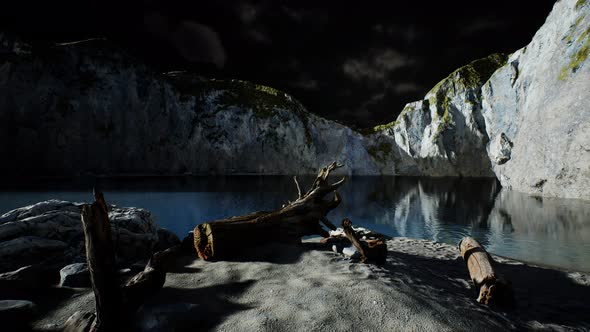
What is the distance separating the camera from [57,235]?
31.9 ft

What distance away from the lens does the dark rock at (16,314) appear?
4.90 meters

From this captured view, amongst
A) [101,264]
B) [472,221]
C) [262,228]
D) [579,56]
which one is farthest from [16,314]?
[579,56]

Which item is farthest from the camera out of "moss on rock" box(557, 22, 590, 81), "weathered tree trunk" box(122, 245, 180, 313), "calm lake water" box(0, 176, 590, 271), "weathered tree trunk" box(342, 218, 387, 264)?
"moss on rock" box(557, 22, 590, 81)

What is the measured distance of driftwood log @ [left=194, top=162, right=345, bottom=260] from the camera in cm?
885

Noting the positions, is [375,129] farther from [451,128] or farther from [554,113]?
[554,113]

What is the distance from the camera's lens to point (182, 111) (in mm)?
118312

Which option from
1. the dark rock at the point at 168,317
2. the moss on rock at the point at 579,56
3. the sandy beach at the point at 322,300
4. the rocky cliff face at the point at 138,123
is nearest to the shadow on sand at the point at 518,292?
the sandy beach at the point at 322,300

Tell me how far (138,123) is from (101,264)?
111683 millimetres

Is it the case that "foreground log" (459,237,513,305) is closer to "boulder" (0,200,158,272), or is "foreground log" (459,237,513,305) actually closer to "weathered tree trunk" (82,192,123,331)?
"weathered tree trunk" (82,192,123,331)

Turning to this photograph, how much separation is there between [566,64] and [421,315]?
60.0m

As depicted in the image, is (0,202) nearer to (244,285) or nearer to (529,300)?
(244,285)

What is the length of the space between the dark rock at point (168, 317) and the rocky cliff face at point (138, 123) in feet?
319

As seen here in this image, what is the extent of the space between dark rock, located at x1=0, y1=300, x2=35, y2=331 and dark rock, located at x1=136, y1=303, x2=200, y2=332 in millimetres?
1911

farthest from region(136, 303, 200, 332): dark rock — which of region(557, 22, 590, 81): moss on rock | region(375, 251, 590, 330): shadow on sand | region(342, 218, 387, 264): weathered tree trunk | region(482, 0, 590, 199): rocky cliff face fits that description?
region(557, 22, 590, 81): moss on rock
